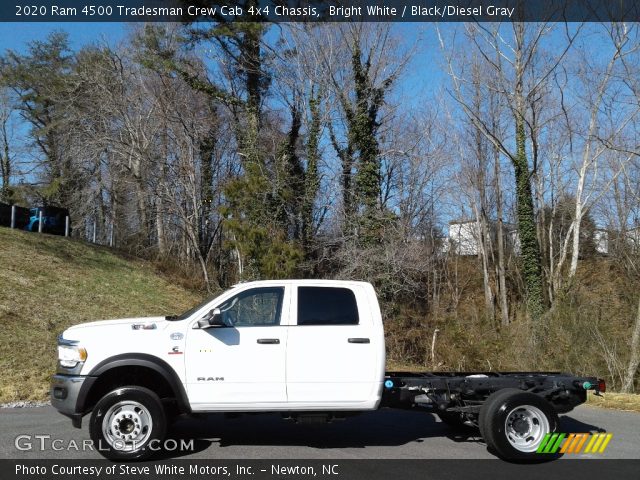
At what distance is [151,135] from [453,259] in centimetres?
1829

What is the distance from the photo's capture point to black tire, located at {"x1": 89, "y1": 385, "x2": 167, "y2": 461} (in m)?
6.60

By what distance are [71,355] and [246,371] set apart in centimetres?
197

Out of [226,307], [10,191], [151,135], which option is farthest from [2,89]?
[226,307]

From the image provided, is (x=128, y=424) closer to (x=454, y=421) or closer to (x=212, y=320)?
(x=212, y=320)

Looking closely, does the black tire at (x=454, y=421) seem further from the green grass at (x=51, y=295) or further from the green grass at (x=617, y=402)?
the green grass at (x=51, y=295)

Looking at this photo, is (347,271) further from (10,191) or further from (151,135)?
(10,191)

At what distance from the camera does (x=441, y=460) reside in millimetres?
6930

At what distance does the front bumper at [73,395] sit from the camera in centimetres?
667

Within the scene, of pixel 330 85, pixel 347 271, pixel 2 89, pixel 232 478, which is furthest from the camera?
pixel 2 89

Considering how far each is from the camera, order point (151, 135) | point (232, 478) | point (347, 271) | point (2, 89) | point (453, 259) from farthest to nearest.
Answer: point (2, 89) → point (453, 259) → point (151, 135) → point (347, 271) → point (232, 478)

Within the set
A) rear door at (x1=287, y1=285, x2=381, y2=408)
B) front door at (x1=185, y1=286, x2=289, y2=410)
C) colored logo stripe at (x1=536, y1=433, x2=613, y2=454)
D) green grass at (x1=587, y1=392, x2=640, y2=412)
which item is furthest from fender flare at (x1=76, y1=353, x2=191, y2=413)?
green grass at (x1=587, y1=392, x2=640, y2=412)

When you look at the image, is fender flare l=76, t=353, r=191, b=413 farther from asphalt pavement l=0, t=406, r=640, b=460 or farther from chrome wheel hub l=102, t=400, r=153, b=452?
asphalt pavement l=0, t=406, r=640, b=460

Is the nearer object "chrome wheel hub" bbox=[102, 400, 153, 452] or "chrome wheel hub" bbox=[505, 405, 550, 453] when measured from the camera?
"chrome wheel hub" bbox=[102, 400, 153, 452]

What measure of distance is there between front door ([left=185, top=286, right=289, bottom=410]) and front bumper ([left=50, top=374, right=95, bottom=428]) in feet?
3.70
